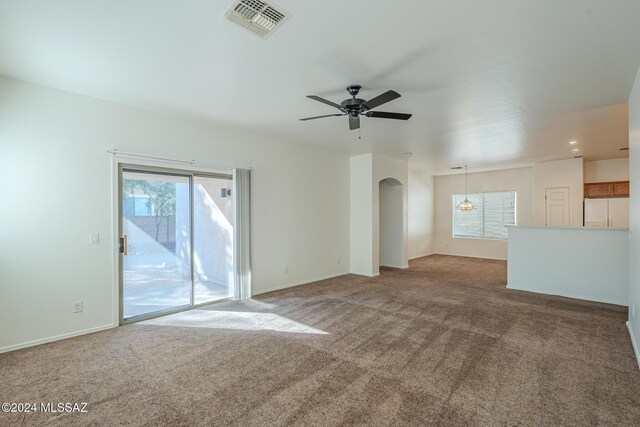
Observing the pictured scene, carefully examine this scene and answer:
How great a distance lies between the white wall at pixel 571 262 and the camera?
484cm

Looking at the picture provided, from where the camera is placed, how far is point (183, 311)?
4523 millimetres

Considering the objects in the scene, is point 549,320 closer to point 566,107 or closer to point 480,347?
point 480,347

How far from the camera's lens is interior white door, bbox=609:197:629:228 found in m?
7.08

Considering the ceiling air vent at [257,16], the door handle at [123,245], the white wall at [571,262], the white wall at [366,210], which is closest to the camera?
the ceiling air vent at [257,16]

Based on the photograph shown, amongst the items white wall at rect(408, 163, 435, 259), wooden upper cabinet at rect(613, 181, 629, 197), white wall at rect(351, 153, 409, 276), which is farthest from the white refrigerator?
white wall at rect(351, 153, 409, 276)

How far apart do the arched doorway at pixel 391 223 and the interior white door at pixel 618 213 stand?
4.92 meters

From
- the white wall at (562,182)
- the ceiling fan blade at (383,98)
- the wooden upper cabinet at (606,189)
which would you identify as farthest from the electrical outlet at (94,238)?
the wooden upper cabinet at (606,189)

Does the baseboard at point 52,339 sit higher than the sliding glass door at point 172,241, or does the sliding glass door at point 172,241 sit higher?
the sliding glass door at point 172,241

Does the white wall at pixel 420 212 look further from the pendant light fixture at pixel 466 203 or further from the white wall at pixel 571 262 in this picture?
the white wall at pixel 571 262

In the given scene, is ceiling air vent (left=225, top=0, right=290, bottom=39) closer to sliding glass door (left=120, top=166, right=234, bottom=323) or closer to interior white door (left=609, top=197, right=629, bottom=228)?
sliding glass door (left=120, top=166, right=234, bottom=323)

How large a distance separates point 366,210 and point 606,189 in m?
5.92

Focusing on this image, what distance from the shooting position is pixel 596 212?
728cm

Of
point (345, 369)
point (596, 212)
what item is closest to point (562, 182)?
point (596, 212)

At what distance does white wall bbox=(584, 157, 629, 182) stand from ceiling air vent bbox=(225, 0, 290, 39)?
30.0 feet
